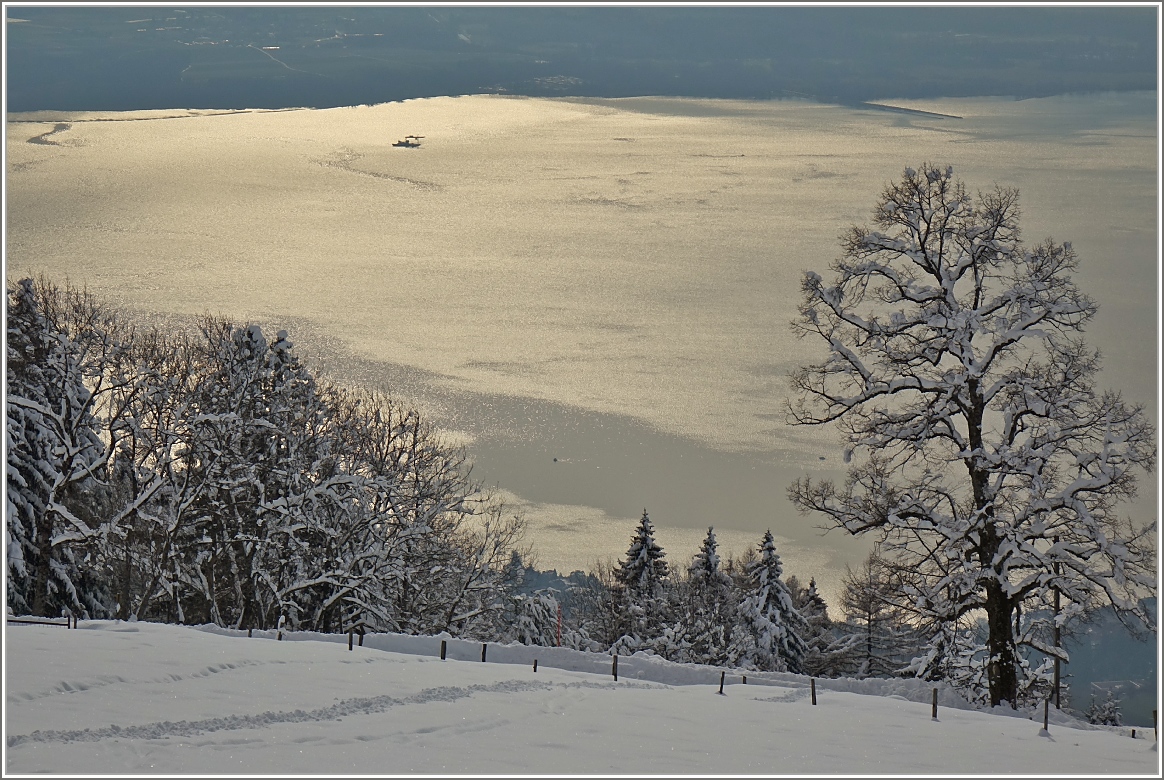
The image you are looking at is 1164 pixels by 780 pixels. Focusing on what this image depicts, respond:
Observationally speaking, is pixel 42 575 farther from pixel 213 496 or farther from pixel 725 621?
pixel 725 621

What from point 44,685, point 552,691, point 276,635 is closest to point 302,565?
point 276,635

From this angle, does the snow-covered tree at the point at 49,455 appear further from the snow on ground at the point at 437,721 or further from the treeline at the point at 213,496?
the snow on ground at the point at 437,721

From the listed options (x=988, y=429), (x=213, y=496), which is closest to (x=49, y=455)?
(x=213, y=496)

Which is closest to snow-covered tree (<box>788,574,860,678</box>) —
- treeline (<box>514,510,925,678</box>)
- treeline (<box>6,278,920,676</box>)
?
treeline (<box>514,510,925,678</box>)

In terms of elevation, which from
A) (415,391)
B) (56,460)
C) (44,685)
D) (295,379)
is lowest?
(44,685)

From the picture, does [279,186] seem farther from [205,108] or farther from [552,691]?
[552,691]

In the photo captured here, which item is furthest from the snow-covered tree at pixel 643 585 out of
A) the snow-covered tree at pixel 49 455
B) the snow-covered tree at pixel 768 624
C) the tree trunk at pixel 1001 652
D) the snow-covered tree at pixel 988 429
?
the tree trunk at pixel 1001 652
